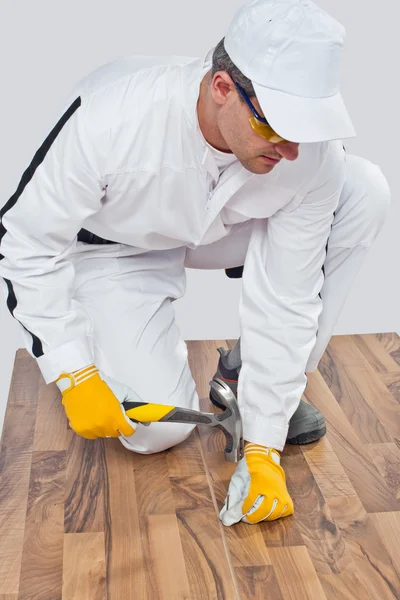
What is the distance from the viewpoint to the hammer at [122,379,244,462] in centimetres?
246

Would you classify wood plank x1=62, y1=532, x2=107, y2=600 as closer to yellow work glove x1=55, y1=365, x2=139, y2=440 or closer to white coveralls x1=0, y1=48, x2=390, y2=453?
yellow work glove x1=55, y1=365, x2=139, y2=440

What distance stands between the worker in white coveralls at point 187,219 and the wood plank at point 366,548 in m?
0.14

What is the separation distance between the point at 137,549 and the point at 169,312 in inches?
31.6

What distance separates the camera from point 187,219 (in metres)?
2.51

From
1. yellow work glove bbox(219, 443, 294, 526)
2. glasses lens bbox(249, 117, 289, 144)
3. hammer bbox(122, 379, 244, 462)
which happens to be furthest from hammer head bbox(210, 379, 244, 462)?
glasses lens bbox(249, 117, 289, 144)

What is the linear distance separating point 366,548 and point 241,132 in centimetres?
98

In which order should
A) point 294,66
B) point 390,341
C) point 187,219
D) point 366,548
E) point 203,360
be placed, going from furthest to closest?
point 390,341 < point 203,360 < point 187,219 < point 366,548 < point 294,66

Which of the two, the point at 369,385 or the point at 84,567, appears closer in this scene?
the point at 84,567

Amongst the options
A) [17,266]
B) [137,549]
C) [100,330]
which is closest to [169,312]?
[100,330]

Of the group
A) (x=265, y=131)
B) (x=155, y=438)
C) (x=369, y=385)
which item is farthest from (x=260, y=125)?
(x=369, y=385)

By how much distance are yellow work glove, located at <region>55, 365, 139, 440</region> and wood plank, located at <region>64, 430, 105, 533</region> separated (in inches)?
6.1

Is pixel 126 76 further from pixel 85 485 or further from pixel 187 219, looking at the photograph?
pixel 85 485

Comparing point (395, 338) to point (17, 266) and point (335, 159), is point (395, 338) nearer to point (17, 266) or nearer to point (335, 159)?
point (335, 159)

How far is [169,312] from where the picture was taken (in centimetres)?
288
